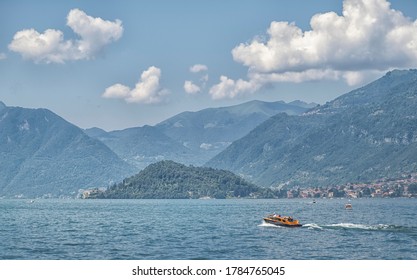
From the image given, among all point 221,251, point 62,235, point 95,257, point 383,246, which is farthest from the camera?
point 62,235

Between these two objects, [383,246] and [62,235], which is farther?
[62,235]

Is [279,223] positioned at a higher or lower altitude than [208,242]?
higher

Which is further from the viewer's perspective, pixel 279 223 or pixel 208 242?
pixel 279 223

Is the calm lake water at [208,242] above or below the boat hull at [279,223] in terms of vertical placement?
below

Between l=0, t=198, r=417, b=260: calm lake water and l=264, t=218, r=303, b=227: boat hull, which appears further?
l=264, t=218, r=303, b=227: boat hull

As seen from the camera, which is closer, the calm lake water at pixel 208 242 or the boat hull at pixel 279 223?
the calm lake water at pixel 208 242

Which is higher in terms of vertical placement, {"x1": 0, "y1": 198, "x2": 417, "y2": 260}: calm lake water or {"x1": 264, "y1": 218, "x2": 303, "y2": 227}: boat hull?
{"x1": 264, "y1": 218, "x2": 303, "y2": 227}: boat hull

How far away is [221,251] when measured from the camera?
87.0m

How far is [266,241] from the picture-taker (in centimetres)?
10044
